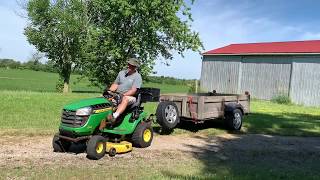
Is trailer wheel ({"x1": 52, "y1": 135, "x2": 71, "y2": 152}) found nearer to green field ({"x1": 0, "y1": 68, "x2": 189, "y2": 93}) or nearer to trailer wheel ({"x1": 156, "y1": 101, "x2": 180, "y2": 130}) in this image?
trailer wheel ({"x1": 156, "y1": 101, "x2": 180, "y2": 130})

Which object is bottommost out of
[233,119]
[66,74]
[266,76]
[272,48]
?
[233,119]

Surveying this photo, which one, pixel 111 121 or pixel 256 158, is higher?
pixel 111 121

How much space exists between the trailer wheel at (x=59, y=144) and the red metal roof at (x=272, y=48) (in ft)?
92.3

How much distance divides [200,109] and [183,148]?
2.15m

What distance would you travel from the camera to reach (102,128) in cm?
947

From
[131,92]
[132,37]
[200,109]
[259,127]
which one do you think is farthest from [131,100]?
[132,37]

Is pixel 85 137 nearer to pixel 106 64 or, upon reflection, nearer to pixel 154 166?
pixel 154 166

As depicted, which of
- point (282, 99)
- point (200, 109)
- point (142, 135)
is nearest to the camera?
point (142, 135)

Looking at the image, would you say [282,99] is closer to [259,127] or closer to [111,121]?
[259,127]

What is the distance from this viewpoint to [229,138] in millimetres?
12836

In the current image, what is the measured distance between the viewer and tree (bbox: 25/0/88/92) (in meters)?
35.7

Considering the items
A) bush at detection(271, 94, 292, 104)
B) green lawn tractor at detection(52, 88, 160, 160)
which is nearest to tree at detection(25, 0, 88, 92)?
bush at detection(271, 94, 292, 104)

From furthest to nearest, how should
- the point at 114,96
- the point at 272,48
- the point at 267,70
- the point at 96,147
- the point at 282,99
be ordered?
1. the point at 272,48
2. the point at 267,70
3. the point at 282,99
4. the point at 114,96
5. the point at 96,147

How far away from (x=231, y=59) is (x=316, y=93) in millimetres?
8972
